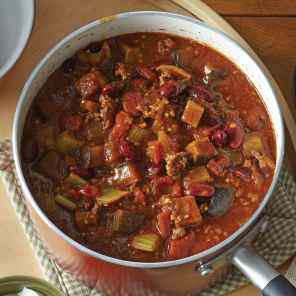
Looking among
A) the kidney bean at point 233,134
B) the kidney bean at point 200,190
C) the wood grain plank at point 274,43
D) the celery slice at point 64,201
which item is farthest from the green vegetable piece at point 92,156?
the wood grain plank at point 274,43

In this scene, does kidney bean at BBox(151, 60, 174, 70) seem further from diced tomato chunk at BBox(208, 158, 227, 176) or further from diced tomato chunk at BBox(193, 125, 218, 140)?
diced tomato chunk at BBox(208, 158, 227, 176)

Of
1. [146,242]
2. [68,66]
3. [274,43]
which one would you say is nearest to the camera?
[146,242]

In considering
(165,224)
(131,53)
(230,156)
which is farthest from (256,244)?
(131,53)

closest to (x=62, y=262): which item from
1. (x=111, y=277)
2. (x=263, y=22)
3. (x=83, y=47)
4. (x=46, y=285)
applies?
(x=46, y=285)

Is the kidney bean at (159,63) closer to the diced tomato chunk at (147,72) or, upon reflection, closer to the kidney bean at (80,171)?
the diced tomato chunk at (147,72)

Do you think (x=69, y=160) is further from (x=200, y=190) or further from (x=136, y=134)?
(x=200, y=190)

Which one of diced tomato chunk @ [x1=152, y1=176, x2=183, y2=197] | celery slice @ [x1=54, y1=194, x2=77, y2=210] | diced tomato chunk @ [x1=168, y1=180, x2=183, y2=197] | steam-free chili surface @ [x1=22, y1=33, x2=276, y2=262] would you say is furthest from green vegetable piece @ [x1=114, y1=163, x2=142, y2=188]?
celery slice @ [x1=54, y1=194, x2=77, y2=210]
